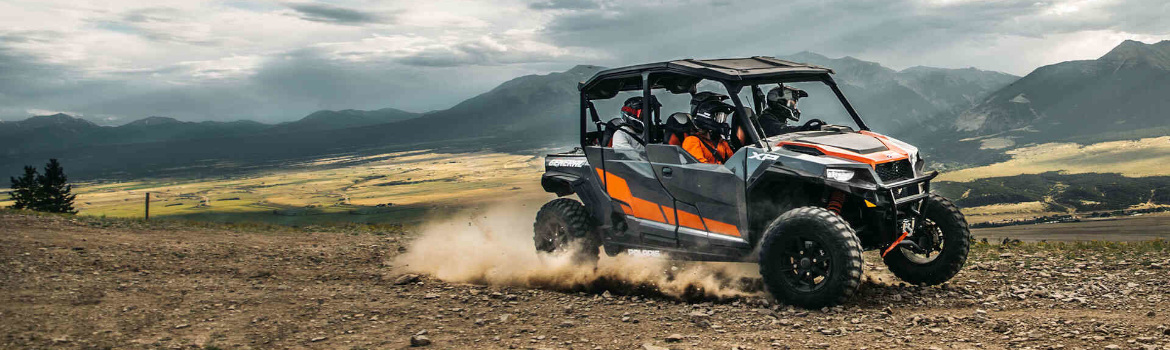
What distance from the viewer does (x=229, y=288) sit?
9500 millimetres

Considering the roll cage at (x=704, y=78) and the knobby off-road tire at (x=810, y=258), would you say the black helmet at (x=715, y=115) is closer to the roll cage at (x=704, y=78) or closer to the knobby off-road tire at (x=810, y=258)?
the roll cage at (x=704, y=78)

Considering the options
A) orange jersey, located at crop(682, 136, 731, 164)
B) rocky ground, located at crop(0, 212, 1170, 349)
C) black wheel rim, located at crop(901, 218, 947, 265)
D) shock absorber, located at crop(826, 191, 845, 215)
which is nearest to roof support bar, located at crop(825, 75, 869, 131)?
black wheel rim, located at crop(901, 218, 947, 265)

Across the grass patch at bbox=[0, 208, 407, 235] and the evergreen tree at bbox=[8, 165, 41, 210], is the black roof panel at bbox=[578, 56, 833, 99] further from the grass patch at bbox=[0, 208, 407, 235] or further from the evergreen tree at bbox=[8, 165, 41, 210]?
the evergreen tree at bbox=[8, 165, 41, 210]

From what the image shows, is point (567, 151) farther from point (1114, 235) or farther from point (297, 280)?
point (1114, 235)

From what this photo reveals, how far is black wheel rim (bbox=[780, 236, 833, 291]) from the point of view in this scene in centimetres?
732

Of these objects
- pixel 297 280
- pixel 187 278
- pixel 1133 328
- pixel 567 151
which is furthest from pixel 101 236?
pixel 1133 328

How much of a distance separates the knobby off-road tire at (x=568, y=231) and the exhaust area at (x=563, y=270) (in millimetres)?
129

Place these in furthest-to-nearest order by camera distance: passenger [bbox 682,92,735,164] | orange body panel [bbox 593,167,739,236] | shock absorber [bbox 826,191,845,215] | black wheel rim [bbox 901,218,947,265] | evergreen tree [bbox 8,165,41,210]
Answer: evergreen tree [bbox 8,165,41,210] < black wheel rim [bbox 901,218,947,265] < passenger [bbox 682,92,735,164] < orange body panel [bbox 593,167,739,236] < shock absorber [bbox 826,191,845,215]

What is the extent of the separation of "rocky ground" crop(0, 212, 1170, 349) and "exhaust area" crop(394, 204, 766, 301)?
262mm

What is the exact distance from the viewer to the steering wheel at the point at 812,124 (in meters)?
8.99

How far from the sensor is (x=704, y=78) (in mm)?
8438

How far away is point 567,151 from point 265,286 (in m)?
4.32

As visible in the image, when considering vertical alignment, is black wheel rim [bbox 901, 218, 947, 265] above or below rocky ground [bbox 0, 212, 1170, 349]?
above

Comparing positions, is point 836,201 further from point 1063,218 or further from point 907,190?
point 1063,218
